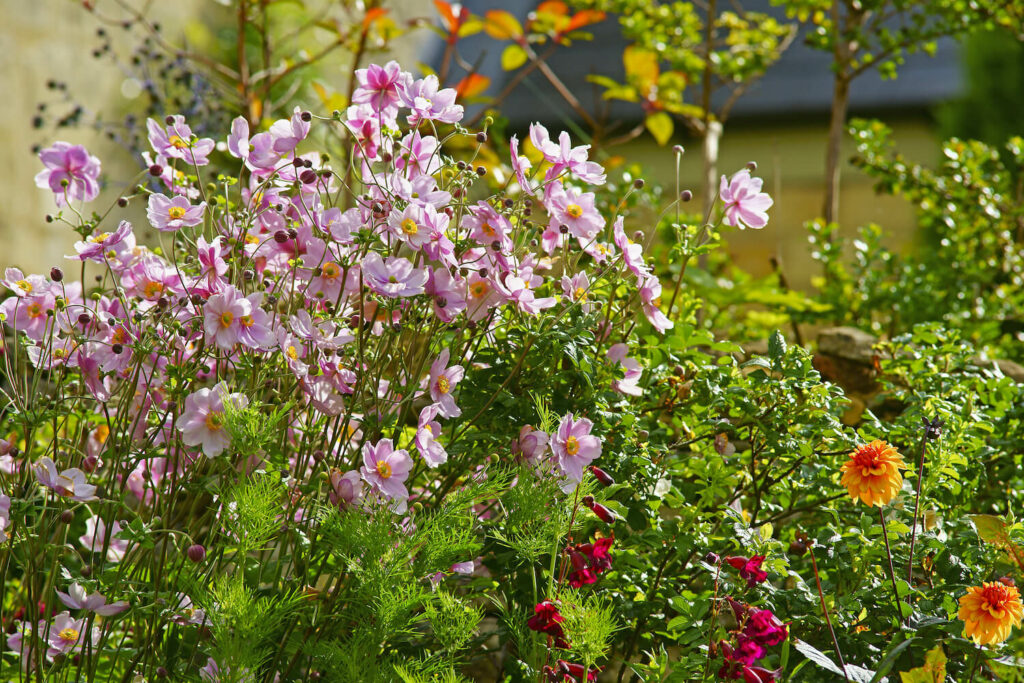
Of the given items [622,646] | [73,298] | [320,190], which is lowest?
[622,646]

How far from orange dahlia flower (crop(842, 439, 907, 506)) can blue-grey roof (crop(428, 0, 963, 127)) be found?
20.1 ft

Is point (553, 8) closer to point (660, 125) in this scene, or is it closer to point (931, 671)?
point (660, 125)

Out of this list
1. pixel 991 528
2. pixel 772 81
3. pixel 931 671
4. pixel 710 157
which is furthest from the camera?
pixel 772 81

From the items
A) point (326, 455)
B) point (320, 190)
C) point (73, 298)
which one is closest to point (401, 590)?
point (326, 455)

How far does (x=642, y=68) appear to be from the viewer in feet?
11.2

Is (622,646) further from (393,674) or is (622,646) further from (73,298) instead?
(73,298)

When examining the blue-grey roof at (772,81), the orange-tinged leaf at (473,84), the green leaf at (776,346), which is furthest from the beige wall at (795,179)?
the green leaf at (776,346)

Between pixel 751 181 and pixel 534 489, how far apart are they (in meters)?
0.68

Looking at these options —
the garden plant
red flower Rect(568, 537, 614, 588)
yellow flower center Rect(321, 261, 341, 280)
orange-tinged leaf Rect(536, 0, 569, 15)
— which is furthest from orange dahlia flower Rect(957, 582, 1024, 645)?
orange-tinged leaf Rect(536, 0, 569, 15)

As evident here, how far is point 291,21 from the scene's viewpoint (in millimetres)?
8094

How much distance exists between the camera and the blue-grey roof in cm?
773

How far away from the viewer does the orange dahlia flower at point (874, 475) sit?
1.30 m

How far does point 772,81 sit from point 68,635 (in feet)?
25.8

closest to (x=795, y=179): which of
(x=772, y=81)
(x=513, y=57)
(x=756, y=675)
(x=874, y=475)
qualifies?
(x=772, y=81)
